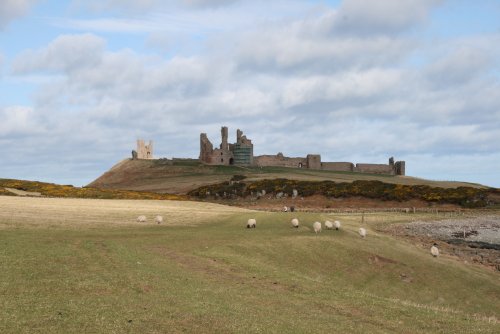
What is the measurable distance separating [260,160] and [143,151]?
3662cm

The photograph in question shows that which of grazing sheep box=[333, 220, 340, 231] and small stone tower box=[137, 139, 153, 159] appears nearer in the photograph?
grazing sheep box=[333, 220, 340, 231]

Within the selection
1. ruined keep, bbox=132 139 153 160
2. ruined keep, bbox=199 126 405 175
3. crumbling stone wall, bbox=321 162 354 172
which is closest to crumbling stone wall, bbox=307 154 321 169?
ruined keep, bbox=199 126 405 175

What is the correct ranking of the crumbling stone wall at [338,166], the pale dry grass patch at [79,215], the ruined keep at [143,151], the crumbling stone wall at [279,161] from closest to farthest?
1. the pale dry grass patch at [79,215]
2. the crumbling stone wall at [279,161]
3. the crumbling stone wall at [338,166]
4. the ruined keep at [143,151]

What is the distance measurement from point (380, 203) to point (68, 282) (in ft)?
261

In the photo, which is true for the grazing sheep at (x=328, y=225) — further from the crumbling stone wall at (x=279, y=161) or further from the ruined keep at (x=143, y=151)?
the ruined keep at (x=143, y=151)

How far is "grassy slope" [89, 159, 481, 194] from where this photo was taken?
136125 mm

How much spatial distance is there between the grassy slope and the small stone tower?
810cm

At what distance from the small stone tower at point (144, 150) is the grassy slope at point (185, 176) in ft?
26.6

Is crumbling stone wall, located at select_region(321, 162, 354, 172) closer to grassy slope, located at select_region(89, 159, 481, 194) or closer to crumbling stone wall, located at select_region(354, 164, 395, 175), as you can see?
crumbling stone wall, located at select_region(354, 164, 395, 175)

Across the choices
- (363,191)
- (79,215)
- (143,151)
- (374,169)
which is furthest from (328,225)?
(143,151)

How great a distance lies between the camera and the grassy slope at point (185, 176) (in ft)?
447

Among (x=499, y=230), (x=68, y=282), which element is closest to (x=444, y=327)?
(x=68, y=282)

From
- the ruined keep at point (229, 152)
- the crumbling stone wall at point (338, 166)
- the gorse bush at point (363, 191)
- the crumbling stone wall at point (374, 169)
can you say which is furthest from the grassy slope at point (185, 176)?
the crumbling stone wall at point (374, 169)

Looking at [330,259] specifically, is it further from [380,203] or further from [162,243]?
[380,203]
